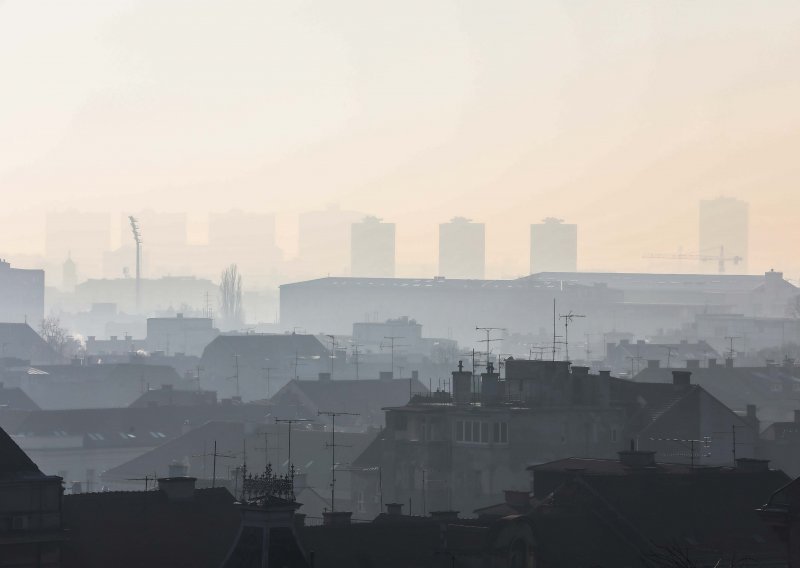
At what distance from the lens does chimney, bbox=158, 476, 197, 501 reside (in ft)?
160

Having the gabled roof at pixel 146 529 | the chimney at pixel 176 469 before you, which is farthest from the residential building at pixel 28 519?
the chimney at pixel 176 469

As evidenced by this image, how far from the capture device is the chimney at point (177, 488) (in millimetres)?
48812

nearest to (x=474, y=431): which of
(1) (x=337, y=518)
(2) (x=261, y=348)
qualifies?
(1) (x=337, y=518)

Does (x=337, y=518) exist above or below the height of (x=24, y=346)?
below

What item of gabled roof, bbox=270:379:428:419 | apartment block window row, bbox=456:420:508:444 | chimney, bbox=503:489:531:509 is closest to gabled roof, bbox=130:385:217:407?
gabled roof, bbox=270:379:428:419

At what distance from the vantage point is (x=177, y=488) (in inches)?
1925

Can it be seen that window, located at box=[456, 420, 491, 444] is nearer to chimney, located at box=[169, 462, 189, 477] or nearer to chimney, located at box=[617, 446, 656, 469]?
chimney, located at box=[169, 462, 189, 477]

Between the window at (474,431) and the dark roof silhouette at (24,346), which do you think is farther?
the dark roof silhouette at (24,346)

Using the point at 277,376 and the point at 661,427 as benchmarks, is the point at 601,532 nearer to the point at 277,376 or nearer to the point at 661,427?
the point at 661,427

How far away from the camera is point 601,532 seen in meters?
50.8

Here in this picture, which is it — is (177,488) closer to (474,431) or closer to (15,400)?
(474,431)

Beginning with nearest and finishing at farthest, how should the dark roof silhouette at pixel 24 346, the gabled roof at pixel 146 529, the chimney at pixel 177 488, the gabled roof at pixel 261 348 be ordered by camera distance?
1. the gabled roof at pixel 146 529
2. the chimney at pixel 177 488
3. the gabled roof at pixel 261 348
4. the dark roof silhouette at pixel 24 346

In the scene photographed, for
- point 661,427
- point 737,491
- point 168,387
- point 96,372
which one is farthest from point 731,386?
point 737,491

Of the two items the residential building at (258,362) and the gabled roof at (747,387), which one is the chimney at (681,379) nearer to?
the gabled roof at (747,387)
